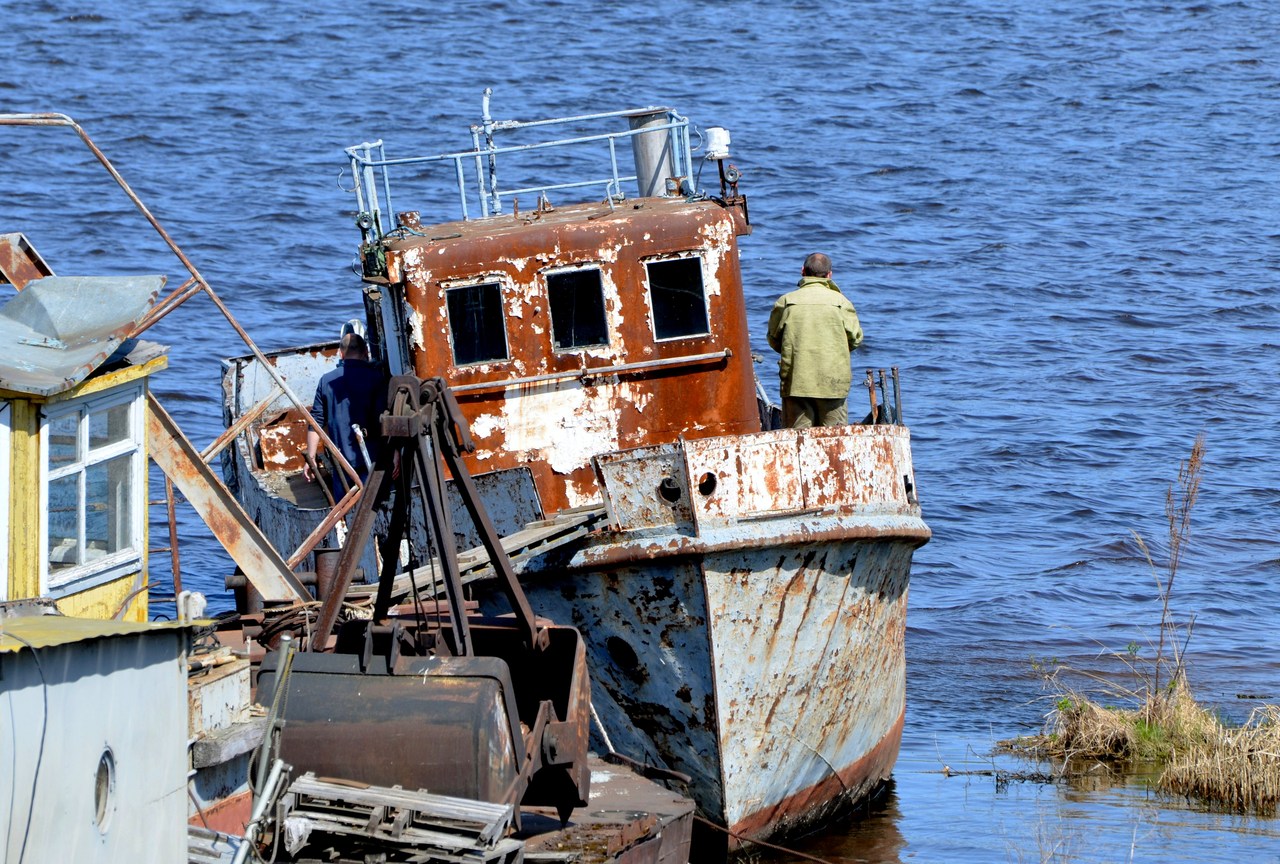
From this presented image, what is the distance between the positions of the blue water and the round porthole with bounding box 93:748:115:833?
5.66 m

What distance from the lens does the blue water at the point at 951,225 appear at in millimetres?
15570

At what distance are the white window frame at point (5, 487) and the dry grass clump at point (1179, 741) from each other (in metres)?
6.64

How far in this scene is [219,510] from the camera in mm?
11883

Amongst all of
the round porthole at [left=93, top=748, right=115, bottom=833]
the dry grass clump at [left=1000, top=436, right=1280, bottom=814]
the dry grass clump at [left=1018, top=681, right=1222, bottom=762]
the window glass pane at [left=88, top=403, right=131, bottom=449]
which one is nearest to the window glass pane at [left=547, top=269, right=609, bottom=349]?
the window glass pane at [left=88, top=403, right=131, bottom=449]

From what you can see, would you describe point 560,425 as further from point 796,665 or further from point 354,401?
point 796,665

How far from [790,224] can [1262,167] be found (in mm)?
10091

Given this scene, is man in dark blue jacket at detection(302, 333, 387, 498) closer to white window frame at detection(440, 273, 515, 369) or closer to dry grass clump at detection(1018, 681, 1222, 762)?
white window frame at detection(440, 273, 515, 369)

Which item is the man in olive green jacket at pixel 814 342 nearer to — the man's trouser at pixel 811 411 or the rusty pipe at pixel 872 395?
the man's trouser at pixel 811 411

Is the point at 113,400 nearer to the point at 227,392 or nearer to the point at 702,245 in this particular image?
the point at 702,245

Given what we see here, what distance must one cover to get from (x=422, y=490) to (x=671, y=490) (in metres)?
2.37

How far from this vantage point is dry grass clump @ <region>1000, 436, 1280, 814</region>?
36.4ft

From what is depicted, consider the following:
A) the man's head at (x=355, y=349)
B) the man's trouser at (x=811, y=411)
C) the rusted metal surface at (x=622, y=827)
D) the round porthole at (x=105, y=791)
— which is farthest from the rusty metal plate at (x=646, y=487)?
the round porthole at (x=105, y=791)

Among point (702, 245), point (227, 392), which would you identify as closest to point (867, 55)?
point (227, 392)

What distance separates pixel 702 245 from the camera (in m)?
12.2
